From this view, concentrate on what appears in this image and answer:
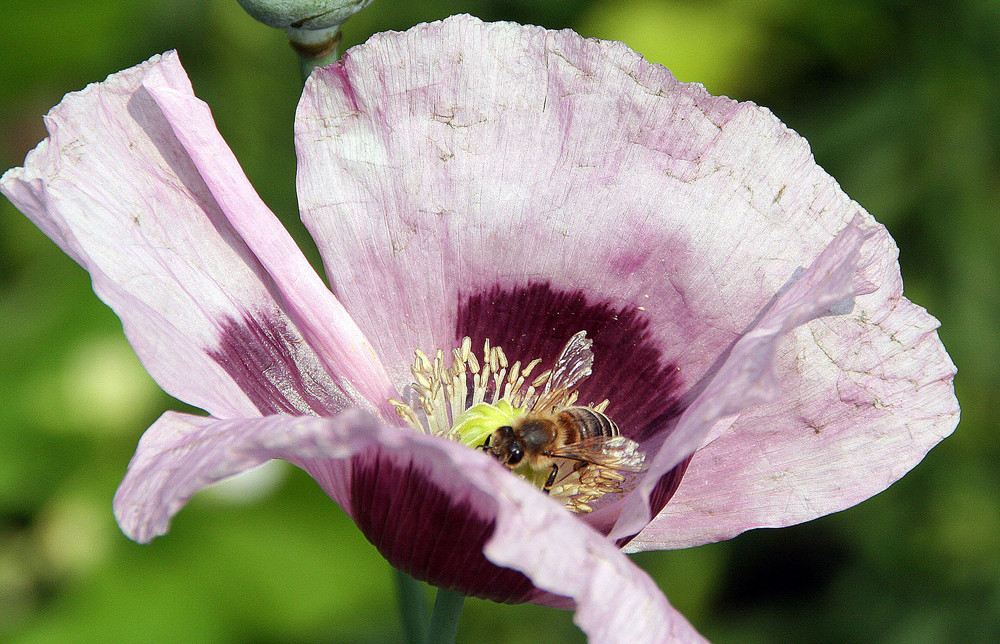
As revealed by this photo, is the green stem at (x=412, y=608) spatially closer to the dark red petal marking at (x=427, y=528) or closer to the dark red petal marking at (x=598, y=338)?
the dark red petal marking at (x=427, y=528)

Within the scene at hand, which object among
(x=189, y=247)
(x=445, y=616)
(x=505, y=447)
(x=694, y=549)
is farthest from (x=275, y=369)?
(x=694, y=549)

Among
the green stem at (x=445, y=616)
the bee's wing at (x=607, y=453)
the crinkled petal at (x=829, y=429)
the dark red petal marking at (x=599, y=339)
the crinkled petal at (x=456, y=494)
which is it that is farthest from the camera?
the dark red petal marking at (x=599, y=339)

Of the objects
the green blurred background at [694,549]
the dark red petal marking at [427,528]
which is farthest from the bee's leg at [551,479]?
the green blurred background at [694,549]

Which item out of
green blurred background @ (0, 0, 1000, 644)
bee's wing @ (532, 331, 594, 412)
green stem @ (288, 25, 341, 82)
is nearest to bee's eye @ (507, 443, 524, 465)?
bee's wing @ (532, 331, 594, 412)

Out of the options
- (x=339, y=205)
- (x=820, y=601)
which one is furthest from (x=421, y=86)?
(x=820, y=601)

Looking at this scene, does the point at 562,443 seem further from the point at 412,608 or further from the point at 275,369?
the point at 275,369

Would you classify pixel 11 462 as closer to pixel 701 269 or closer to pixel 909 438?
pixel 701 269

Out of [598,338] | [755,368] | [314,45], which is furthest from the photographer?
[598,338]

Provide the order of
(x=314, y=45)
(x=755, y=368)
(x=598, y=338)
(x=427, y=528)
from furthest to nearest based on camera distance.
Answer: (x=598, y=338) → (x=314, y=45) → (x=427, y=528) → (x=755, y=368)
